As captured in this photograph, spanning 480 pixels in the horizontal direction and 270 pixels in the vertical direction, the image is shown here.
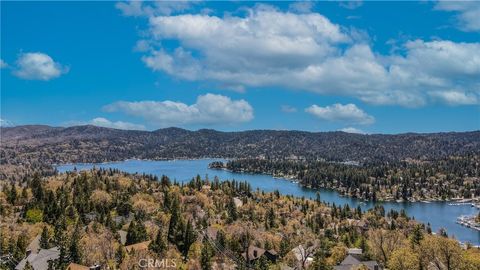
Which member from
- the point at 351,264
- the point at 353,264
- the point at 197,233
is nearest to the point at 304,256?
the point at 351,264

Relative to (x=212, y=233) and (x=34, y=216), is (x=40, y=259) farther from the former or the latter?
(x=34, y=216)

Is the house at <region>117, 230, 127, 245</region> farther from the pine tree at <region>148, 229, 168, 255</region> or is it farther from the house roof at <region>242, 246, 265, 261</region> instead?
the house roof at <region>242, 246, 265, 261</region>

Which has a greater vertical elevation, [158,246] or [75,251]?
[75,251]

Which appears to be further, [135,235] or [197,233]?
[197,233]

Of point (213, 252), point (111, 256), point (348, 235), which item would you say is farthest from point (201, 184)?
point (111, 256)

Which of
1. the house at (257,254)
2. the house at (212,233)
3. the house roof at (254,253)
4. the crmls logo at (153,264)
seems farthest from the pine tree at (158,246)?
the house at (212,233)

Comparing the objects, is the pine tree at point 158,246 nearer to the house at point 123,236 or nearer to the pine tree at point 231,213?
the house at point 123,236

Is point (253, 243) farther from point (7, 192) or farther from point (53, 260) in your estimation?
point (7, 192)

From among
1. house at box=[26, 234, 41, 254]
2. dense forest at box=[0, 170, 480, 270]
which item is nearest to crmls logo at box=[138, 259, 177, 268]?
dense forest at box=[0, 170, 480, 270]
